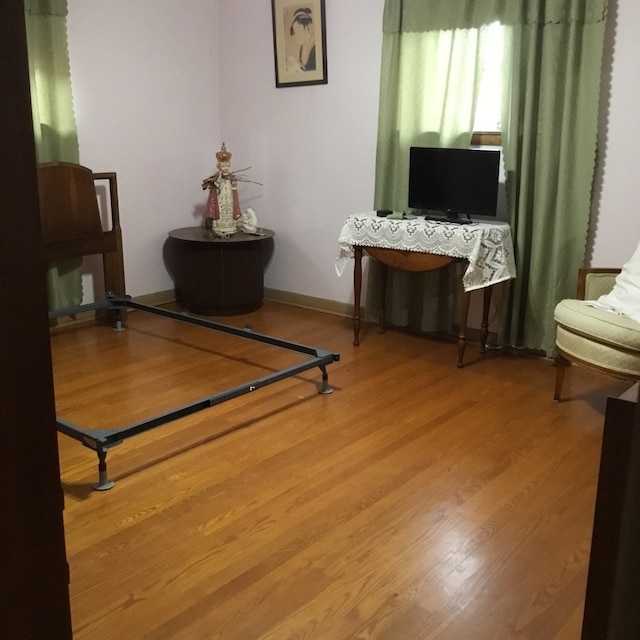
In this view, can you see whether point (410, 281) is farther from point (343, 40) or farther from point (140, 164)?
point (140, 164)

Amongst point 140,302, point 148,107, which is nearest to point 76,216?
point 140,302

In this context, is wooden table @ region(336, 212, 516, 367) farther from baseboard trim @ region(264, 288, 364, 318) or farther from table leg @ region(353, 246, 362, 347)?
baseboard trim @ region(264, 288, 364, 318)

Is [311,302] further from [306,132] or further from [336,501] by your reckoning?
[336,501]

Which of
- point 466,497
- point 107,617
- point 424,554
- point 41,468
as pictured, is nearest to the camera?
point 41,468

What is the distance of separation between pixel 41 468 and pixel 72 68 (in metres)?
4.05

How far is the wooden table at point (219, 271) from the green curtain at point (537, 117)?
1.37 m

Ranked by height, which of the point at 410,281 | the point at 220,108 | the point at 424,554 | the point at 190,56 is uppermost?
the point at 190,56

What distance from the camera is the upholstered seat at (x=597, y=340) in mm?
2889

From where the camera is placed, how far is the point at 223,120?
5.31 m

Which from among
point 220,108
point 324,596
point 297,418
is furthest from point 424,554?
point 220,108

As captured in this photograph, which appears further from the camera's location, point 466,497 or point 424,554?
point 466,497

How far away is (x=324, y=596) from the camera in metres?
1.94

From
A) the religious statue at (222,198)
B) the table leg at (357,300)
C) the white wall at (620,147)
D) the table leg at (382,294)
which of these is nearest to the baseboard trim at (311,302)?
the table leg at (382,294)

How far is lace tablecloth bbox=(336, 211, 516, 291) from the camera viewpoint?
11.9 feet
